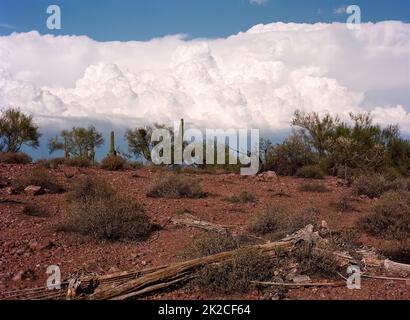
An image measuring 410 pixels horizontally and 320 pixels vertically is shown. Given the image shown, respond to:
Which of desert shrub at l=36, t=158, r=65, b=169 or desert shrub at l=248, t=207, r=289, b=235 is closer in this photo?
desert shrub at l=248, t=207, r=289, b=235

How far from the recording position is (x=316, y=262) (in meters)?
6.97

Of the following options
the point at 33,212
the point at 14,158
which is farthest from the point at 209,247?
the point at 14,158

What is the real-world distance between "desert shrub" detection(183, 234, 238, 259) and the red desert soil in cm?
24

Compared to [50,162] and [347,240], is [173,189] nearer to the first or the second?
[347,240]

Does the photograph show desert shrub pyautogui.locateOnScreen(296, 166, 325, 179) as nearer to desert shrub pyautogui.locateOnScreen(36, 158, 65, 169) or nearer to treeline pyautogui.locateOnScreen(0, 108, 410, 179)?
treeline pyautogui.locateOnScreen(0, 108, 410, 179)

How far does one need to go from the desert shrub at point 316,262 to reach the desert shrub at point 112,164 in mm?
13351

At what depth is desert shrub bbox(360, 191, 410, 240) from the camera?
932 cm

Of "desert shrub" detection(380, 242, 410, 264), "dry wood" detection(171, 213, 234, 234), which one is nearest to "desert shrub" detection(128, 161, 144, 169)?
"dry wood" detection(171, 213, 234, 234)

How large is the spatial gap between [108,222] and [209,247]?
2.38 metres

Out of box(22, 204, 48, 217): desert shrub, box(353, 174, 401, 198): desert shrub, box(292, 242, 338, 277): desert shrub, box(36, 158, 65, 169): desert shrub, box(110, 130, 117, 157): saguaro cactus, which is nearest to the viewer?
box(292, 242, 338, 277): desert shrub

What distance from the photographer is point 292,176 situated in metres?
20.1

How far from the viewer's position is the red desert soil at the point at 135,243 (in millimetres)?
6605

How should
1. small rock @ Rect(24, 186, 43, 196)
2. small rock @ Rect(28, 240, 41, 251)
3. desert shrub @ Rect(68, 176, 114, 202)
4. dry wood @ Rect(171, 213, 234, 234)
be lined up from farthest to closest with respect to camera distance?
small rock @ Rect(24, 186, 43, 196)
desert shrub @ Rect(68, 176, 114, 202)
dry wood @ Rect(171, 213, 234, 234)
small rock @ Rect(28, 240, 41, 251)
